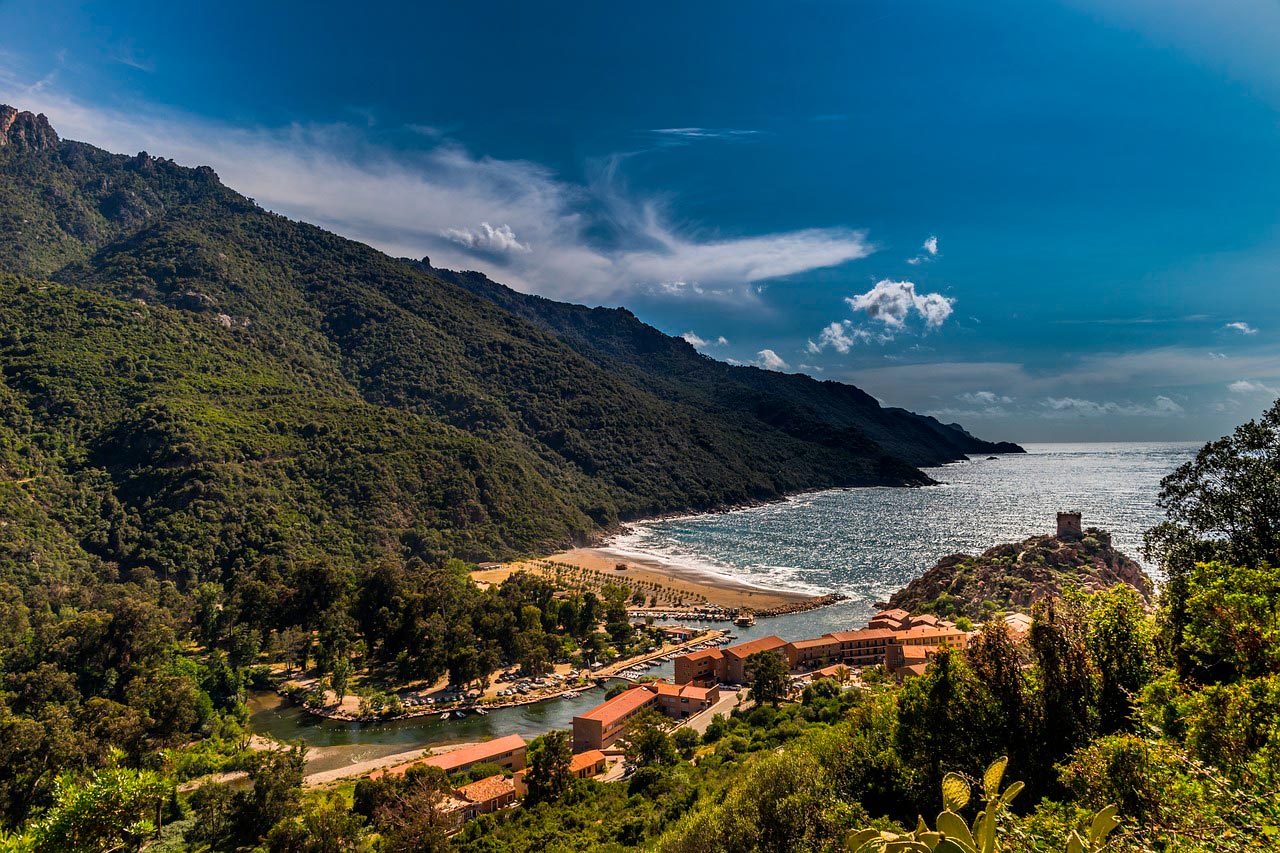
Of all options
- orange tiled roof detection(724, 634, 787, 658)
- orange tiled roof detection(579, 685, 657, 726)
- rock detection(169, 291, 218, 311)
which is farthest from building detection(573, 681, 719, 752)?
rock detection(169, 291, 218, 311)

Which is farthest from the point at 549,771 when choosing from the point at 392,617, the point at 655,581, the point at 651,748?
the point at 655,581

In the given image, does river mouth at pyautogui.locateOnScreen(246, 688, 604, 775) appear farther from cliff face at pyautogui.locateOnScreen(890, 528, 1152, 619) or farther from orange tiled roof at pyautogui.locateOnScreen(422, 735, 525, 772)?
cliff face at pyautogui.locateOnScreen(890, 528, 1152, 619)

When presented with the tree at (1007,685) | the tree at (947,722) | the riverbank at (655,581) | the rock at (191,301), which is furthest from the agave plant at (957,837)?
the rock at (191,301)

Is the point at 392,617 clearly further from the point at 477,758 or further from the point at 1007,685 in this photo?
the point at 1007,685

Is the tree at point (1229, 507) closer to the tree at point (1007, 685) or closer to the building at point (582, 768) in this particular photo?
the tree at point (1007, 685)

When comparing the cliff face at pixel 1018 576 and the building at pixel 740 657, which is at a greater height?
the cliff face at pixel 1018 576

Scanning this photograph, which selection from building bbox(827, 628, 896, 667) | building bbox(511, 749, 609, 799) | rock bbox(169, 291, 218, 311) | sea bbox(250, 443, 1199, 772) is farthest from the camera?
rock bbox(169, 291, 218, 311)

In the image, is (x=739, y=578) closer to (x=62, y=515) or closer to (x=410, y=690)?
(x=410, y=690)
